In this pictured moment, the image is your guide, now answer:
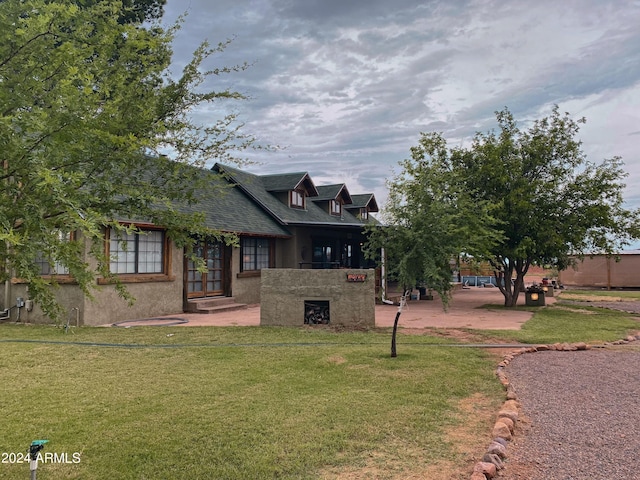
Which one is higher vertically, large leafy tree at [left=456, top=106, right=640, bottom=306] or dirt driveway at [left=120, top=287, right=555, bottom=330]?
large leafy tree at [left=456, top=106, right=640, bottom=306]

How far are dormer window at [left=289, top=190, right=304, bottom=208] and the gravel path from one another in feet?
48.6

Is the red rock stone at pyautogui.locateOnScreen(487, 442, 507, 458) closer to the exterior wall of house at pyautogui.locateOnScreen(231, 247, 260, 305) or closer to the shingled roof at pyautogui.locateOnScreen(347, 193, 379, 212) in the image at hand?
the exterior wall of house at pyautogui.locateOnScreen(231, 247, 260, 305)

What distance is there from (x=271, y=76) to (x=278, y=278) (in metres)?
6.62

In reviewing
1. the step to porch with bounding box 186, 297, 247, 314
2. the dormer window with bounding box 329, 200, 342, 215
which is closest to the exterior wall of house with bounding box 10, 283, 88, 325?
the step to porch with bounding box 186, 297, 247, 314

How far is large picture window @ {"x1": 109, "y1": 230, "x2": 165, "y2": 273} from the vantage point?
12.3 meters

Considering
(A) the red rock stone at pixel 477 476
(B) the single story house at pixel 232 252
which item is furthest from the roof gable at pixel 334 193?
(A) the red rock stone at pixel 477 476

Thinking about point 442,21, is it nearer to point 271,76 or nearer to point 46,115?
point 271,76

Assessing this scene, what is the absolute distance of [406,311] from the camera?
49.0 feet

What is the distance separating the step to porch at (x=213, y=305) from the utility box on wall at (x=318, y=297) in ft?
12.4

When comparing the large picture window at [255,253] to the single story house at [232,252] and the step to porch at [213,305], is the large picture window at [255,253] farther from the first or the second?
the step to porch at [213,305]

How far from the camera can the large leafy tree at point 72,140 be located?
8.09 feet

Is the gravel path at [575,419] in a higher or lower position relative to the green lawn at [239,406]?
lower

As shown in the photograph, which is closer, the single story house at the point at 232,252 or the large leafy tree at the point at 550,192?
the single story house at the point at 232,252

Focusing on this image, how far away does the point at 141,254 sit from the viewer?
12914 millimetres
